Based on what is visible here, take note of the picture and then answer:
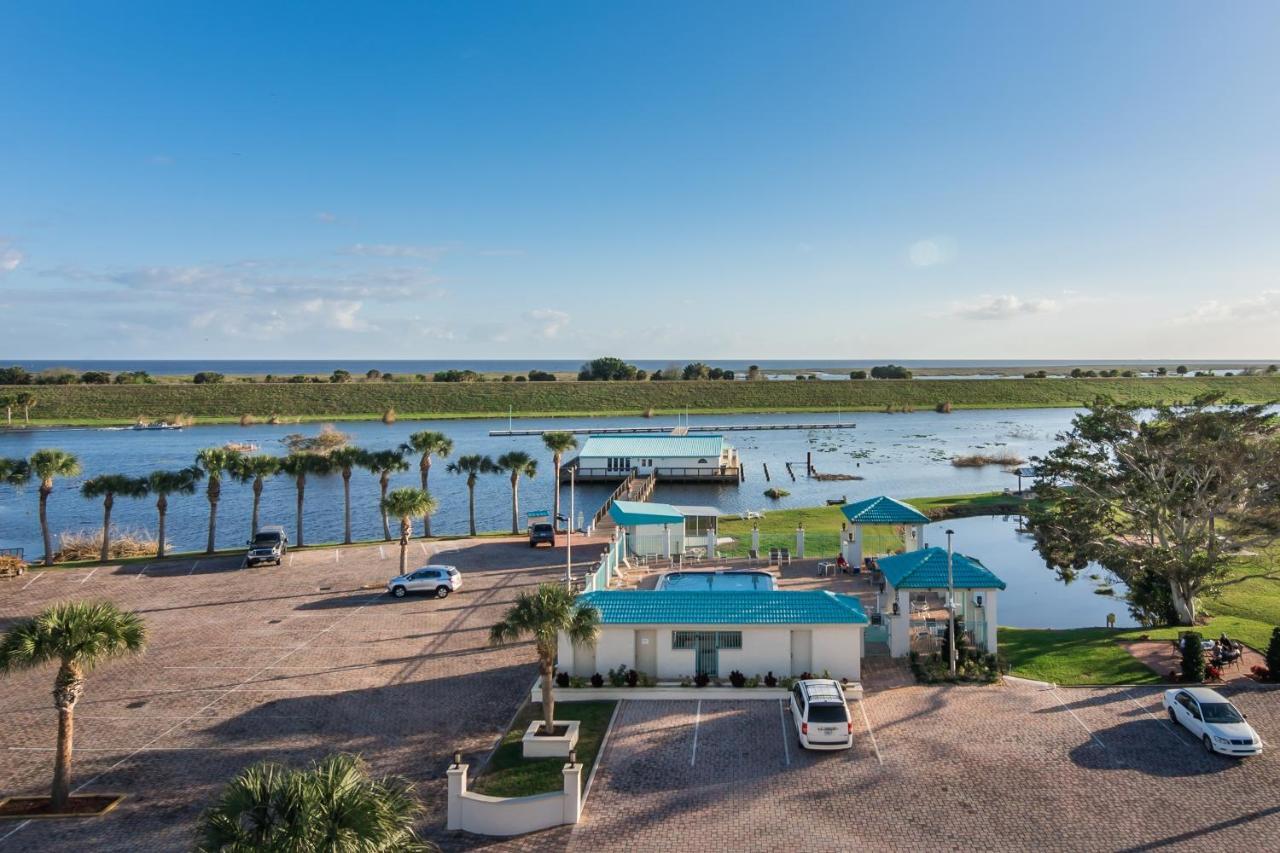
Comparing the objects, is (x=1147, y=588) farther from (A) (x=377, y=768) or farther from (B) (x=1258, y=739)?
(A) (x=377, y=768)

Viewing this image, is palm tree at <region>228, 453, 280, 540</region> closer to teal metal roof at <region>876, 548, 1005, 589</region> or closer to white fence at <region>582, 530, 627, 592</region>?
white fence at <region>582, 530, 627, 592</region>

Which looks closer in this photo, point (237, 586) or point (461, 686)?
point (461, 686)

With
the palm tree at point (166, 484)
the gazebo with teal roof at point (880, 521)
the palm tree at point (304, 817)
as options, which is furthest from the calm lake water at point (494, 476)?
the palm tree at point (304, 817)

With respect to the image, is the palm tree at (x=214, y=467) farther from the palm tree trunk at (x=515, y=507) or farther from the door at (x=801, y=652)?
the door at (x=801, y=652)

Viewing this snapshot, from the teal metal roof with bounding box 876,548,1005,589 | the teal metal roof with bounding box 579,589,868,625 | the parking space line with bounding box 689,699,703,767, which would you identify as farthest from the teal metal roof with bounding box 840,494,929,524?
the parking space line with bounding box 689,699,703,767

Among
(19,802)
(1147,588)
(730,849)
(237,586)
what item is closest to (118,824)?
(19,802)

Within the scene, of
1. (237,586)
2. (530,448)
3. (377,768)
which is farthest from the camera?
(530,448)
